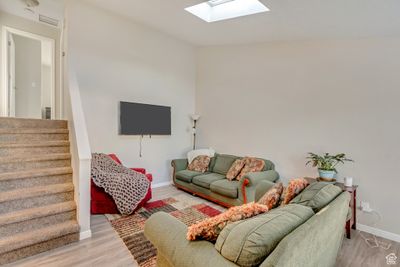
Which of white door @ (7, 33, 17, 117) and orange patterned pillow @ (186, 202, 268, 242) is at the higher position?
white door @ (7, 33, 17, 117)

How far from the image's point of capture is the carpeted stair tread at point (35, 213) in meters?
2.14

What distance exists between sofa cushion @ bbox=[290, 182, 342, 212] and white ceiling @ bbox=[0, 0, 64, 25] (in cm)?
496

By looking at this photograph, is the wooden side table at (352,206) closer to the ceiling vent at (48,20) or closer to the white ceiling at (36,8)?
the white ceiling at (36,8)

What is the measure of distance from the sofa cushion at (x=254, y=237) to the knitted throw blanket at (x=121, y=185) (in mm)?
2234

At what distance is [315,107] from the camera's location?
3.34 metres

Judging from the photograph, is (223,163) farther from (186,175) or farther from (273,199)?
(273,199)

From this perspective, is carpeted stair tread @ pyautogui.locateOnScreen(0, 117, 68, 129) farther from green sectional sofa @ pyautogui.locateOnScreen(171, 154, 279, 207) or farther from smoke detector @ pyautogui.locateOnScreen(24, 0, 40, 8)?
smoke detector @ pyautogui.locateOnScreen(24, 0, 40, 8)

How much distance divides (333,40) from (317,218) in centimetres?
290

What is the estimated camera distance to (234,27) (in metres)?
3.47

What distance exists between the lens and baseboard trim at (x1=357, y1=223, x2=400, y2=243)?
272 centimetres

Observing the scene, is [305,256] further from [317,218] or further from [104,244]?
[104,244]

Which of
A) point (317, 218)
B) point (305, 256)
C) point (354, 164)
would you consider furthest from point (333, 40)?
point (305, 256)

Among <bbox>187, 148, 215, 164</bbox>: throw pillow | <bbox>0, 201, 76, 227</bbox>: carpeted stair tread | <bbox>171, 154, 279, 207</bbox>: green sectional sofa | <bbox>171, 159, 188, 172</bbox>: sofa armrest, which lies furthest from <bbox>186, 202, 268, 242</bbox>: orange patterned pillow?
<bbox>187, 148, 215, 164</bbox>: throw pillow

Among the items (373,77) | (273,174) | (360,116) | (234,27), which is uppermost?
(234,27)
